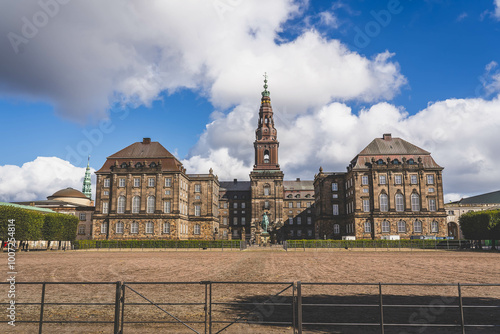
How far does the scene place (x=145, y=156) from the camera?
84.4 metres

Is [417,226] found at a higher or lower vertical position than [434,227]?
higher

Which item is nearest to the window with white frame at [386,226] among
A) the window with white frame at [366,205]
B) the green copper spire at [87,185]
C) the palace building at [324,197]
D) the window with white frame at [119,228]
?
the palace building at [324,197]

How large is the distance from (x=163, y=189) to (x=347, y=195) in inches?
1587

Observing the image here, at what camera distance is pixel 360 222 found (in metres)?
76.8

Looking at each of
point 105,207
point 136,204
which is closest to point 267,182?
point 136,204

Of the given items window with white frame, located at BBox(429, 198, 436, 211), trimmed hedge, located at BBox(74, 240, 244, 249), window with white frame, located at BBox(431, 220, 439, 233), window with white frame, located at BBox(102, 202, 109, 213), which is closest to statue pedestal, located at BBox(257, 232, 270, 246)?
trimmed hedge, located at BBox(74, 240, 244, 249)

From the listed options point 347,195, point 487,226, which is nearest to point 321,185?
point 347,195

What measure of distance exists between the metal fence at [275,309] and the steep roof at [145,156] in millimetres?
66024

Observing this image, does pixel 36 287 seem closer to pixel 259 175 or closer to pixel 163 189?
pixel 163 189

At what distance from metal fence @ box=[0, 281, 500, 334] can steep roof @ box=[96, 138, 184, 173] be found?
6602cm

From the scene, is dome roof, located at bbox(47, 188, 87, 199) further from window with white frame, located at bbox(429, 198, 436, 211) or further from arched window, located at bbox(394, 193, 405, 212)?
window with white frame, located at bbox(429, 198, 436, 211)

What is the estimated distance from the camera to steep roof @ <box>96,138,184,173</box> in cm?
8300

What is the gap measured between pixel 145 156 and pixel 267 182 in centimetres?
3492

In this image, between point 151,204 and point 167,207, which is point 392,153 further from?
point 151,204
